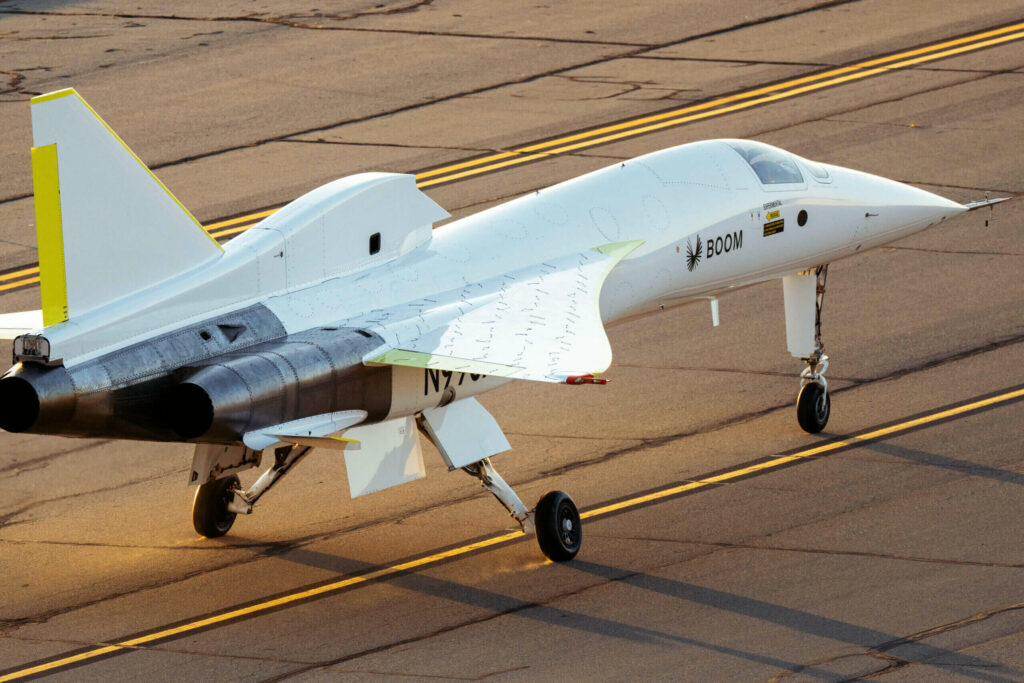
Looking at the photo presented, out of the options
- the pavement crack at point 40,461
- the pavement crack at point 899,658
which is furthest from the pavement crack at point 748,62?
the pavement crack at point 899,658

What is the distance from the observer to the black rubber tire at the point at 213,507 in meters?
16.7

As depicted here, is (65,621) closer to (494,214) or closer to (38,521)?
(38,521)

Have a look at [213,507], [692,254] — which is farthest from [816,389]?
[213,507]

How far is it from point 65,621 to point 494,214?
5281 mm

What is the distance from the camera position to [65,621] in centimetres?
1507

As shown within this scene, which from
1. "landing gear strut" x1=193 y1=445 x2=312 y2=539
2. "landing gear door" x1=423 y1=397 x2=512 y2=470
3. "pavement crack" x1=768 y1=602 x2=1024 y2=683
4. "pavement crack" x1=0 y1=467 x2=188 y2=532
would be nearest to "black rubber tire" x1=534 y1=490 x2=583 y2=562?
"landing gear door" x1=423 y1=397 x2=512 y2=470

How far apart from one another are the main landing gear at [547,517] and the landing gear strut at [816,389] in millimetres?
3989

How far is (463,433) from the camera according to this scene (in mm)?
15789

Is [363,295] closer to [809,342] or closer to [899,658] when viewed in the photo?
[899,658]

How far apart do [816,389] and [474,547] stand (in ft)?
15.0

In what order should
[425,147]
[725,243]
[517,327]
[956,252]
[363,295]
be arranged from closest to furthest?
[517,327], [363,295], [725,243], [956,252], [425,147]

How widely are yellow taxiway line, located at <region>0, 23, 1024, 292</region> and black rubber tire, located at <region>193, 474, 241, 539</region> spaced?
837 cm

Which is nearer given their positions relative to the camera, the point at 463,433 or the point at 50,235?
the point at 50,235

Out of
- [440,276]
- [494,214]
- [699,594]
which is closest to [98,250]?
[440,276]
